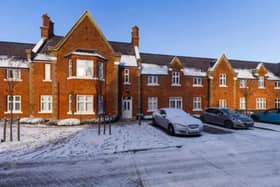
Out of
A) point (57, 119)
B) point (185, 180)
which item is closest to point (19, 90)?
point (57, 119)

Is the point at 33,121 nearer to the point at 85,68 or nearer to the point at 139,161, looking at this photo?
the point at 85,68

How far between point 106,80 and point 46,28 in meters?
11.3

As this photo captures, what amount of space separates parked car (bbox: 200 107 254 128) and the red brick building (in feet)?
25.4

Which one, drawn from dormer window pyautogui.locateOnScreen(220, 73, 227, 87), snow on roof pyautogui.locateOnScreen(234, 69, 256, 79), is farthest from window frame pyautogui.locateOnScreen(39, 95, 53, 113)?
snow on roof pyautogui.locateOnScreen(234, 69, 256, 79)

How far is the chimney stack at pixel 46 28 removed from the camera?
83.8ft

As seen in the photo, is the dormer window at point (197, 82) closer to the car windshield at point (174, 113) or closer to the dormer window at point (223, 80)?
the dormer window at point (223, 80)

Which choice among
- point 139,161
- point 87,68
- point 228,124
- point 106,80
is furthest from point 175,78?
point 139,161

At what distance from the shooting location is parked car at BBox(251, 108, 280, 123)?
20578 mm

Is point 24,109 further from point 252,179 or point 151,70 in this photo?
point 252,179

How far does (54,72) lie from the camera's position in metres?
21.2

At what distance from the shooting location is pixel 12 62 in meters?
22.6

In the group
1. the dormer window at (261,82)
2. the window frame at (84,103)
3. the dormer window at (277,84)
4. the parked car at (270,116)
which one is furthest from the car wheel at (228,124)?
the dormer window at (277,84)

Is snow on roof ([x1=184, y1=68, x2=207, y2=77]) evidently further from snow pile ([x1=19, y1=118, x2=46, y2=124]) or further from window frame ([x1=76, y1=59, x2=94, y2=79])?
snow pile ([x1=19, y1=118, x2=46, y2=124])

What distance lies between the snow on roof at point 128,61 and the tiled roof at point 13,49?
1170cm
